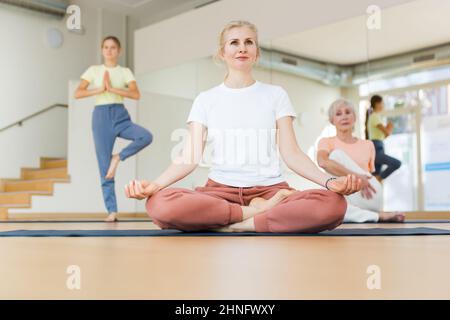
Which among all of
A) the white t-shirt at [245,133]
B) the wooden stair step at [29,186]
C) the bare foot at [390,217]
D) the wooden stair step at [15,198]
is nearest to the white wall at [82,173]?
the wooden stair step at [29,186]

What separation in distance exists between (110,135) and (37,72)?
3848 mm

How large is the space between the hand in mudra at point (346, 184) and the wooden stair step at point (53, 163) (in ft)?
18.9

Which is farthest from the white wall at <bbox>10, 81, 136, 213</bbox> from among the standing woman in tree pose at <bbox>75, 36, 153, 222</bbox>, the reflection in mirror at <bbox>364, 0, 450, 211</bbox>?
the reflection in mirror at <bbox>364, 0, 450, 211</bbox>

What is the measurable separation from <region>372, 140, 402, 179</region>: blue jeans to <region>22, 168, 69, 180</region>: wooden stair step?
3.33m

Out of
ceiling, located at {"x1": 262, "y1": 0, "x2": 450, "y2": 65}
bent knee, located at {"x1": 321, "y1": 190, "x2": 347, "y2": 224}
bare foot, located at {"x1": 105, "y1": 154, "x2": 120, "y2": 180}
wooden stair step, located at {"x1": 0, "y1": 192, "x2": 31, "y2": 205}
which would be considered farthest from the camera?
wooden stair step, located at {"x1": 0, "y1": 192, "x2": 31, "y2": 205}

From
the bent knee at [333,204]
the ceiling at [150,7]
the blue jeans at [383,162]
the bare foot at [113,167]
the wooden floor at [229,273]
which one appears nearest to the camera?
the wooden floor at [229,273]

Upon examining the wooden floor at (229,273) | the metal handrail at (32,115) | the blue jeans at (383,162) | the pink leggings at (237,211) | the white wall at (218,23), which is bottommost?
the wooden floor at (229,273)

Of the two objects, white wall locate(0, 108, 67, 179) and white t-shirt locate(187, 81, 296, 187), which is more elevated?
white wall locate(0, 108, 67, 179)

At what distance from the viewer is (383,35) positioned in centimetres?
479

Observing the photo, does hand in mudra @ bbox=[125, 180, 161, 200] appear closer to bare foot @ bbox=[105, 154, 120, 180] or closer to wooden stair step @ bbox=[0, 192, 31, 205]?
bare foot @ bbox=[105, 154, 120, 180]

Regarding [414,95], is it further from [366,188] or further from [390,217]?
[390,217]

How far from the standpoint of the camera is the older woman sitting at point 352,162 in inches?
132

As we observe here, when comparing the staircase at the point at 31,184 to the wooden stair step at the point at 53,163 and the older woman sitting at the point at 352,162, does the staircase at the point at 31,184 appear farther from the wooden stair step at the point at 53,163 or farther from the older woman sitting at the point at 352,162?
the older woman sitting at the point at 352,162

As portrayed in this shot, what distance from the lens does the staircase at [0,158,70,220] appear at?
613 centimetres
